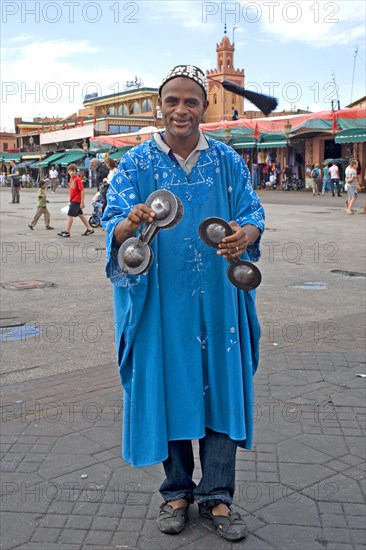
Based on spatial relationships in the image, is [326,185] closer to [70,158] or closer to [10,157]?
[70,158]

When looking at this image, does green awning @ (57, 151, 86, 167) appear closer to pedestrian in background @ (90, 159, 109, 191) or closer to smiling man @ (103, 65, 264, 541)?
pedestrian in background @ (90, 159, 109, 191)

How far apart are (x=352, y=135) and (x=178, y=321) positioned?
95.5ft

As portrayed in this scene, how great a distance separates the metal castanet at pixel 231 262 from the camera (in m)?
2.47

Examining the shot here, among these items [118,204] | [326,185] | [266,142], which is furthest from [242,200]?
[266,142]

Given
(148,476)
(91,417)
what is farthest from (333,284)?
(148,476)

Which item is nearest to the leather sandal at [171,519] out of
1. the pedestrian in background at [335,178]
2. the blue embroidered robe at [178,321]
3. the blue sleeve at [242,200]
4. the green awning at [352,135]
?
the blue embroidered robe at [178,321]

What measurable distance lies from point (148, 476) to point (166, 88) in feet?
6.68

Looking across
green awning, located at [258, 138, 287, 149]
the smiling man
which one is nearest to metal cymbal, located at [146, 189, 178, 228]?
the smiling man

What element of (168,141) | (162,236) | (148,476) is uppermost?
(168,141)

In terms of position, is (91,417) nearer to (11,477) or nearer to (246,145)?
(11,477)

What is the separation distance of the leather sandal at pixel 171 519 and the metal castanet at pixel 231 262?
116cm

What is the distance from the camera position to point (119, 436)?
402cm

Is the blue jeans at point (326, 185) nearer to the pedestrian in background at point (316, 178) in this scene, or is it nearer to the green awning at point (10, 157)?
the pedestrian in background at point (316, 178)

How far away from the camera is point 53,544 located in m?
2.84
